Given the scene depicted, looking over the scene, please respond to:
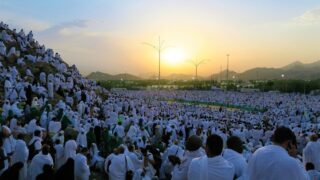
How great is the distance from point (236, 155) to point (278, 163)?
160 cm

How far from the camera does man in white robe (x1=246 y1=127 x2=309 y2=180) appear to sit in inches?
119

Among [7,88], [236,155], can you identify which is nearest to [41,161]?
[236,155]

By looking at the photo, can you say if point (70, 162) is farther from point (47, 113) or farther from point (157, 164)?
point (47, 113)

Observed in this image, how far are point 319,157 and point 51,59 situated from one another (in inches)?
980

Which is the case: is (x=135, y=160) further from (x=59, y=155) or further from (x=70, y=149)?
(x=59, y=155)

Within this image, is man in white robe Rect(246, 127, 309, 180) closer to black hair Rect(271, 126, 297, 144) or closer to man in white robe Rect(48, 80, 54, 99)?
black hair Rect(271, 126, 297, 144)

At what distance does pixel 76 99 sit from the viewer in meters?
23.8

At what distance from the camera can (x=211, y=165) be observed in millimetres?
3652

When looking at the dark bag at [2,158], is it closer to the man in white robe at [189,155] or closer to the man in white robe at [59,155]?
the man in white robe at [59,155]

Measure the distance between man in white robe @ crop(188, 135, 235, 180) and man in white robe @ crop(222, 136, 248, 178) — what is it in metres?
0.92

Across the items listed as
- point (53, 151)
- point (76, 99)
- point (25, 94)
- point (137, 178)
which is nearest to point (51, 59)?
point (76, 99)

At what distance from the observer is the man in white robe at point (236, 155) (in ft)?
15.1

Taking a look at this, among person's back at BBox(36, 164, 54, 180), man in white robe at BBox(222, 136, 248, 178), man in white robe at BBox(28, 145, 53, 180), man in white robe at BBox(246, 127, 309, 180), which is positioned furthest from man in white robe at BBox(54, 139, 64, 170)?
man in white robe at BBox(246, 127, 309, 180)

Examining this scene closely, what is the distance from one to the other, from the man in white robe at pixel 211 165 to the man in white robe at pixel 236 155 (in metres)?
0.92
